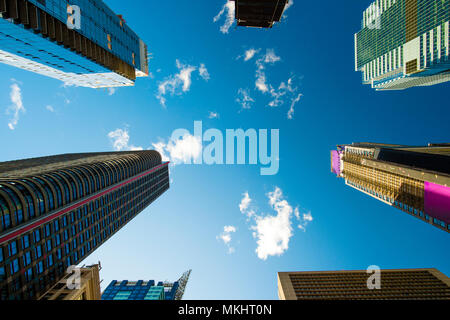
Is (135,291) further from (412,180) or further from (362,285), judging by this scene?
(412,180)

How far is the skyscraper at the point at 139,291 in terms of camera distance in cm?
10872

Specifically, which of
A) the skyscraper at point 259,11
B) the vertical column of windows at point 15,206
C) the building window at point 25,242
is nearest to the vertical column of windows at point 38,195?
the vertical column of windows at point 15,206

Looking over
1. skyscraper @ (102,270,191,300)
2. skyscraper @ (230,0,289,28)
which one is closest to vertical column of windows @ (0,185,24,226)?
skyscraper @ (230,0,289,28)

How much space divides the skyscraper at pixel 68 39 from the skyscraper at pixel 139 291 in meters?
99.3

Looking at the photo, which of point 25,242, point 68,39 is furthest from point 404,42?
point 25,242

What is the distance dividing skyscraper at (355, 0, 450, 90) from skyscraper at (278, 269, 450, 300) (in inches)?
3935

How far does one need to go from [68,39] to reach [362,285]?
5811 inches

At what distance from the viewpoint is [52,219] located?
190 feet

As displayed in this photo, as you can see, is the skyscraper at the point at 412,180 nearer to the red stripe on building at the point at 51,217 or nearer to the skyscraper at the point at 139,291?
the red stripe on building at the point at 51,217

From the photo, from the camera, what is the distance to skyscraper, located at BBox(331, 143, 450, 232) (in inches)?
2299

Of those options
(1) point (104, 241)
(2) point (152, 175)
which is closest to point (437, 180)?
(1) point (104, 241)
